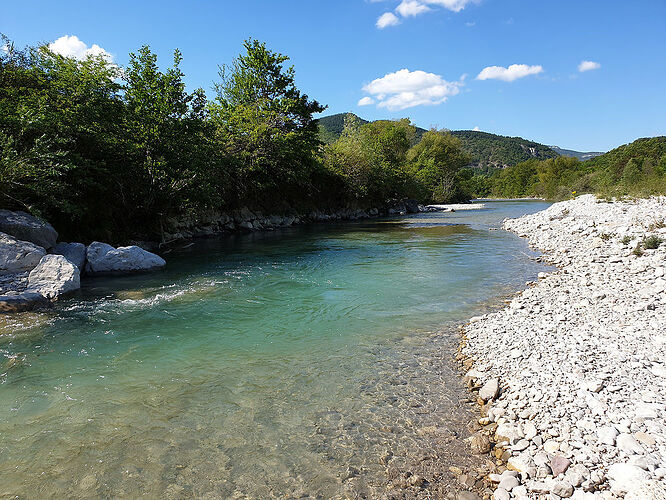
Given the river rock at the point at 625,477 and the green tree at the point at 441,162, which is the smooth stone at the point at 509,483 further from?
the green tree at the point at 441,162

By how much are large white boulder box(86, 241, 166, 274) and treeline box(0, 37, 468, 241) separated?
180cm

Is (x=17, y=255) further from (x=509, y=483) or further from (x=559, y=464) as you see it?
(x=559, y=464)

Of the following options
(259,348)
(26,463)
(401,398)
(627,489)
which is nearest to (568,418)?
(627,489)

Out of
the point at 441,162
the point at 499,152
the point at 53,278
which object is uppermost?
the point at 499,152

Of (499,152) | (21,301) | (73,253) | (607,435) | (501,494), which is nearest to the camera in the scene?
(501,494)

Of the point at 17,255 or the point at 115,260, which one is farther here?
the point at 115,260

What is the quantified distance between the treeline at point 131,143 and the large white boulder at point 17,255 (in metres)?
1.59

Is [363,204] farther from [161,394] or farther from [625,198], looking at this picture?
[161,394]

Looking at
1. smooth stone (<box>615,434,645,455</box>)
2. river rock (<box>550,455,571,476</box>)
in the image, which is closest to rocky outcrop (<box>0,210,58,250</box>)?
river rock (<box>550,455,571,476</box>)

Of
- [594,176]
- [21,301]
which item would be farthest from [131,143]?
[594,176]

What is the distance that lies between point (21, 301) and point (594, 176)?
61.1m

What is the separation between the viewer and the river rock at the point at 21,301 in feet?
28.0

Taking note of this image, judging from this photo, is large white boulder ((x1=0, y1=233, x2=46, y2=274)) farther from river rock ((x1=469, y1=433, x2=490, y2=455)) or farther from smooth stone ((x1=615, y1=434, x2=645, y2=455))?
smooth stone ((x1=615, y1=434, x2=645, y2=455))

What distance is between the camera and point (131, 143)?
16906 mm
